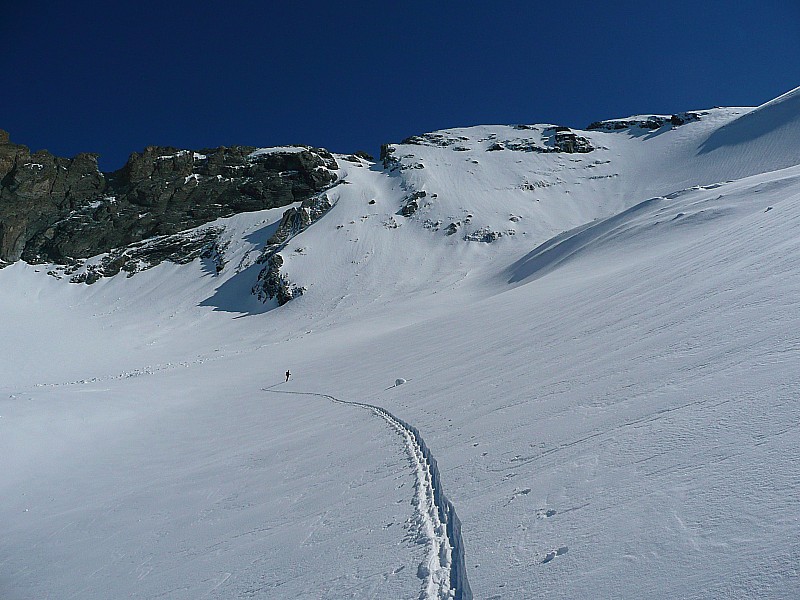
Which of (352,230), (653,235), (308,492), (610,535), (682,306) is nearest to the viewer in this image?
(610,535)

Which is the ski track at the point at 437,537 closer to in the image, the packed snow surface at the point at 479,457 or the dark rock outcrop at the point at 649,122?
the packed snow surface at the point at 479,457

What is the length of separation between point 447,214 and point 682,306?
200 feet

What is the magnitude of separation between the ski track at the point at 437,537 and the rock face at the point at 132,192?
281 ft

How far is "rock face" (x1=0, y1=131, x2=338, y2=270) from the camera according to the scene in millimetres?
82562

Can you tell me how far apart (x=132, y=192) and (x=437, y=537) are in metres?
102

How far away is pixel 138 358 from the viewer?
40.8m

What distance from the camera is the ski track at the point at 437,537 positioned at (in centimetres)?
359

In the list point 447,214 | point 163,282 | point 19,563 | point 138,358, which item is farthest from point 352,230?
point 19,563

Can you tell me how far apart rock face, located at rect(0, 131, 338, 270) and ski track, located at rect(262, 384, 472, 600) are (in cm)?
8561

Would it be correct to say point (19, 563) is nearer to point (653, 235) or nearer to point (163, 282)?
point (653, 235)

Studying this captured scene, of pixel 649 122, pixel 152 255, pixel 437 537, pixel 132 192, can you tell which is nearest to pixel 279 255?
pixel 152 255

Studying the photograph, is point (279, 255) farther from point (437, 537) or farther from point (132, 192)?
point (437, 537)

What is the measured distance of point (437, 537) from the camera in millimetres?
4355

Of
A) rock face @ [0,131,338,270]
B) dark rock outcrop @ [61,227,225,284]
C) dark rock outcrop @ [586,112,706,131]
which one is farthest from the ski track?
dark rock outcrop @ [586,112,706,131]
